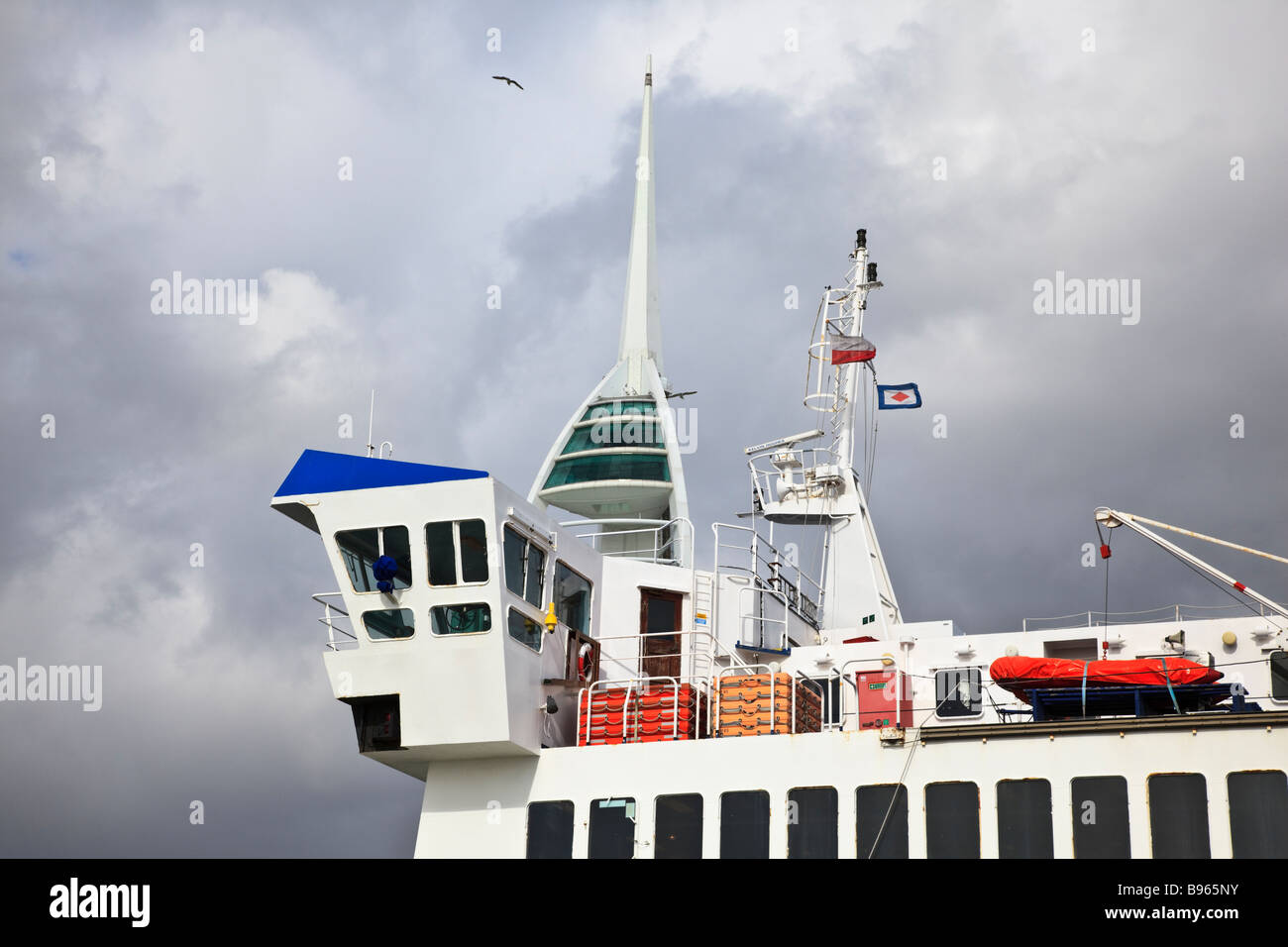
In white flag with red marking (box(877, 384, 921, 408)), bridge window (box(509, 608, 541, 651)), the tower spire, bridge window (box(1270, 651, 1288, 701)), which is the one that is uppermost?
the tower spire

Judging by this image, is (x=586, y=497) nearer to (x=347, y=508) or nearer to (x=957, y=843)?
(x=347, y=508)

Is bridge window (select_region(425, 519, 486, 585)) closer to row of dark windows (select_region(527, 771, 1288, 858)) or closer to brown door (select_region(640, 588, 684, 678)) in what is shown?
row of dark windows (select_region(527, 771, 1288, 858))

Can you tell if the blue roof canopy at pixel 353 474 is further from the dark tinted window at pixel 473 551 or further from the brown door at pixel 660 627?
the brown door at pixel 660 627

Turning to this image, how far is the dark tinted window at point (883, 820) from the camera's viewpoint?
1767cm

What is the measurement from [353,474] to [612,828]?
6.49 m

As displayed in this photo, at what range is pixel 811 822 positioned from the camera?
18234mm

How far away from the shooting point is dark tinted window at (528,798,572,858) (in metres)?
19.3

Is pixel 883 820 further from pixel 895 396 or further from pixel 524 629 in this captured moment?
pixel 895 396

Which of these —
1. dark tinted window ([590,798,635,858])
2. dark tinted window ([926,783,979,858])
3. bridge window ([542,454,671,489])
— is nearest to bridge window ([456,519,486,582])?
dark tinted window ([590,798,635,858])

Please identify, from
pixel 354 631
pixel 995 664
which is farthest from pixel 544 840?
pixel 995 664

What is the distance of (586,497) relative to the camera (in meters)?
43.6

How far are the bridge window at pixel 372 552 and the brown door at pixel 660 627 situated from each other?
5.32m

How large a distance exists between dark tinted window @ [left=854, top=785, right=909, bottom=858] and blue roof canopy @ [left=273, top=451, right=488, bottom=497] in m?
7.08
